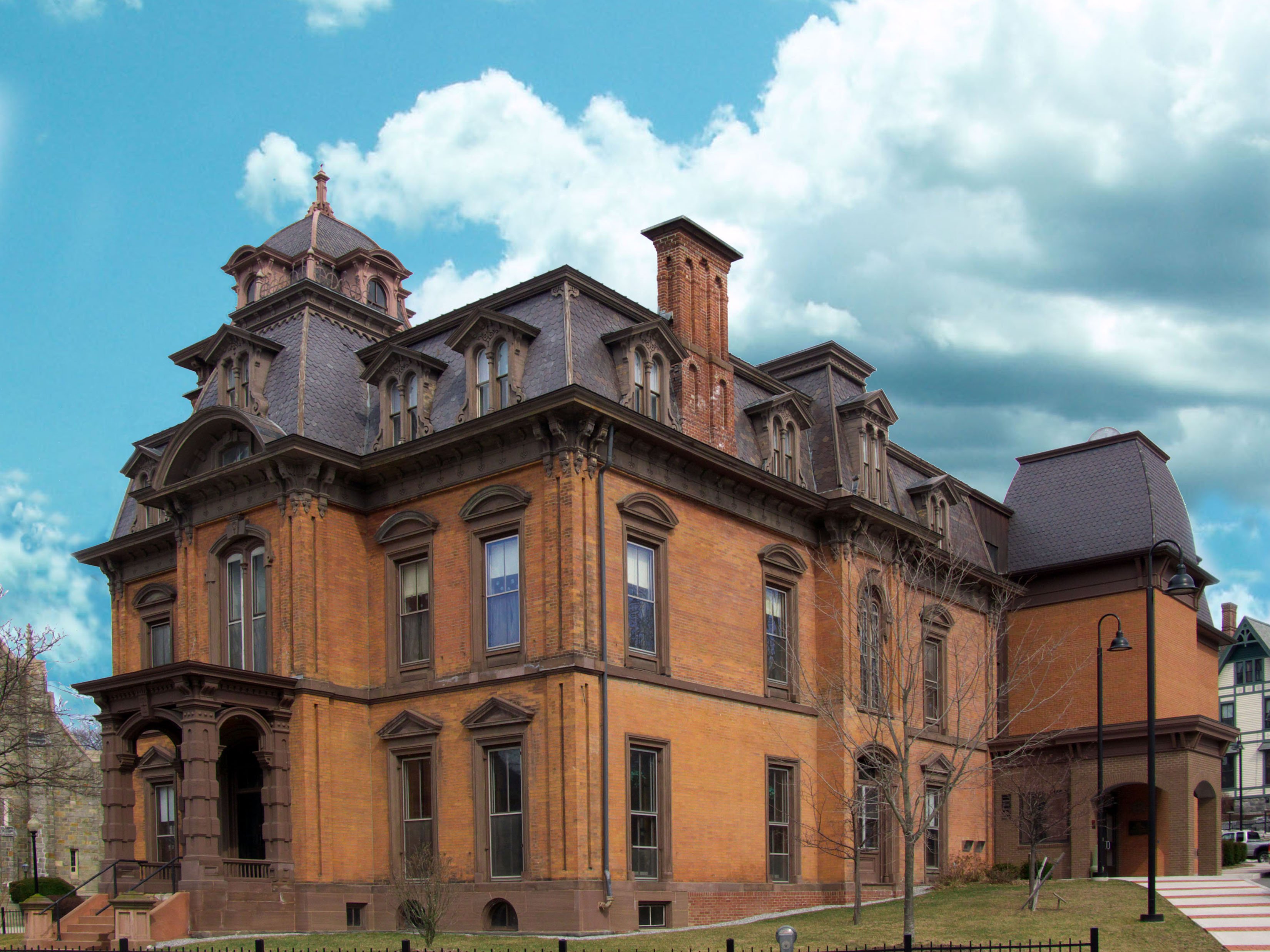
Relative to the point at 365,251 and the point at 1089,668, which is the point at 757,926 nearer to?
the point at 1089,668

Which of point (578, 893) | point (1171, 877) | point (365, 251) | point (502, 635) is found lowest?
point (1171, 877)

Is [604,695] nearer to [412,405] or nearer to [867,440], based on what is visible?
[412,405]

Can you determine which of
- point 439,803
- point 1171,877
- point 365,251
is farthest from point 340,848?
point 1171,877

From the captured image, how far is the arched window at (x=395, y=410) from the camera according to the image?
91.5 ft

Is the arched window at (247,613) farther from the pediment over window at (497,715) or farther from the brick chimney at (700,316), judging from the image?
the brick chimney at (700,316)

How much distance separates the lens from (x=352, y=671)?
88.2ft

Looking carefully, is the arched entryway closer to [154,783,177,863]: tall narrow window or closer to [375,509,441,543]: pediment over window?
[375,509,441,543]: pediment over window

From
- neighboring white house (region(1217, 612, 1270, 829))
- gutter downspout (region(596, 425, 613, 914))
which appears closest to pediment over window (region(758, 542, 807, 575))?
gutter downspout (region(596, 425, 613, 914))

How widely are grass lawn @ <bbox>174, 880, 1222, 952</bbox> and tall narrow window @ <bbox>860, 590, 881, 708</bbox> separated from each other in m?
4.64

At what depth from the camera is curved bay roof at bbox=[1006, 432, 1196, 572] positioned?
39.3m

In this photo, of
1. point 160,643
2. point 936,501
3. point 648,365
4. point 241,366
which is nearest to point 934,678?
point 936,501

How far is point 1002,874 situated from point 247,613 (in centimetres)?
2068

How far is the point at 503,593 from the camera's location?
25312mm

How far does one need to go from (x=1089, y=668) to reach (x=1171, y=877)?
21.9ft
